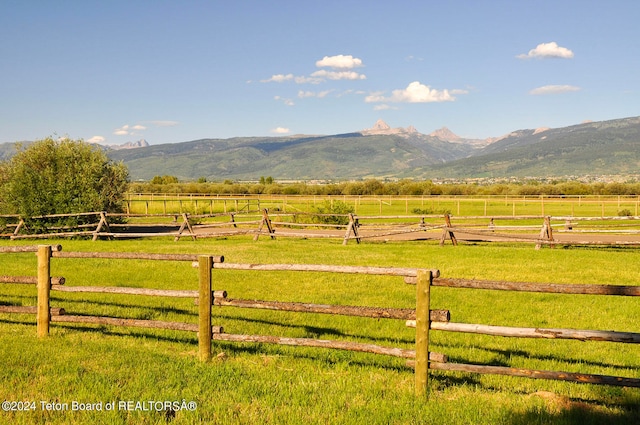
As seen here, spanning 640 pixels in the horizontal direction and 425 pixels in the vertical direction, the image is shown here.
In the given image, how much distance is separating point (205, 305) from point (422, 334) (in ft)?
8.88

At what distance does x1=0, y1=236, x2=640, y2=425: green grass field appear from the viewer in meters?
5.24

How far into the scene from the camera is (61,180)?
2956cm

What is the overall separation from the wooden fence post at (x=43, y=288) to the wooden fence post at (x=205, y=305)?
244cm

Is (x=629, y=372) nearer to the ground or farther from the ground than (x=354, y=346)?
nearer to the ground

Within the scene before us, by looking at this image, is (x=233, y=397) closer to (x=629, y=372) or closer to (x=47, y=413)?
(x=47, y=413)

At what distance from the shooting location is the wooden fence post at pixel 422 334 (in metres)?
5.70

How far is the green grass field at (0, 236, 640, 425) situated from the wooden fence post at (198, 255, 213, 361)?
0.21 meters

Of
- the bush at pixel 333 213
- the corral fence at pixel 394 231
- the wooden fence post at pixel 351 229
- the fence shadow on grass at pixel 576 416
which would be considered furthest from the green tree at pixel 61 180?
the fence shadow on grass at pixel 576 416

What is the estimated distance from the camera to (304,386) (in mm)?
5957

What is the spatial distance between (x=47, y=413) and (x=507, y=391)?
4.69m

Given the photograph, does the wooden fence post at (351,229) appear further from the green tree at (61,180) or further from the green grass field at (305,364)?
the green tree at (61,180)

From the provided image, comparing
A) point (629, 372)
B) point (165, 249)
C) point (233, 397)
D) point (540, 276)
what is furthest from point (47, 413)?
point (165, 249)

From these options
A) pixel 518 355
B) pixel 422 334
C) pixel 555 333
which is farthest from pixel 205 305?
pixel 518 355

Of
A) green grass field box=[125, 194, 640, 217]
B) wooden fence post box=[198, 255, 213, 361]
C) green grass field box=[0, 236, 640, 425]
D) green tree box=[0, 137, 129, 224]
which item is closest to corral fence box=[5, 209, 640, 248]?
green tree box=[0, 137, 129, 224]
